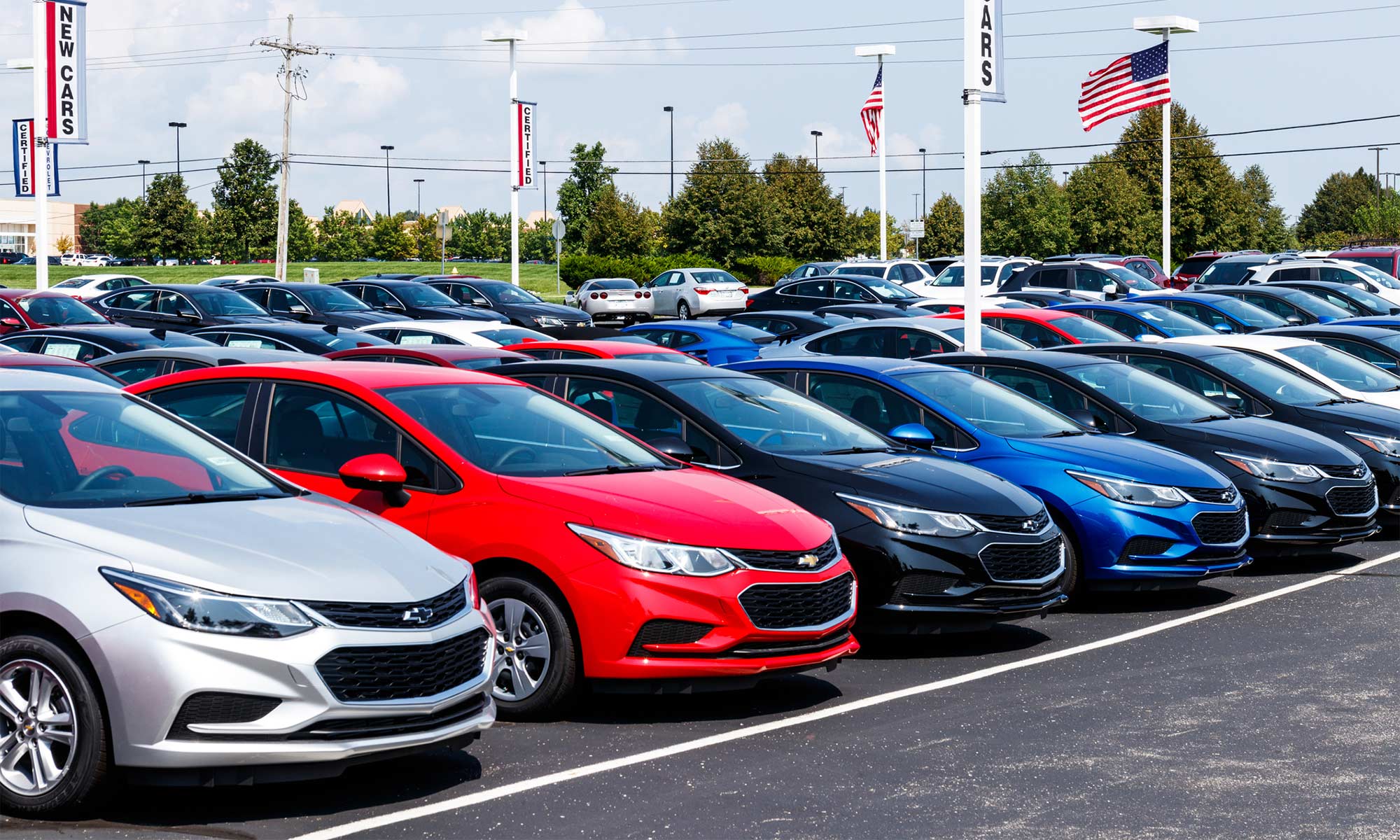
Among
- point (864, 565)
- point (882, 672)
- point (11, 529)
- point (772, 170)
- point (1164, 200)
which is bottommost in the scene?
point (882, 672)

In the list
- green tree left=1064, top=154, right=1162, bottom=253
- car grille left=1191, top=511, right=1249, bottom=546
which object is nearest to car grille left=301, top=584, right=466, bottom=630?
car grille left=1191, top=511, right=1249, bottom=546

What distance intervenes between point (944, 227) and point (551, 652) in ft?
304

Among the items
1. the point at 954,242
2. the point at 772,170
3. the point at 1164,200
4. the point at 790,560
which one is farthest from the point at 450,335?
the point at 954,242

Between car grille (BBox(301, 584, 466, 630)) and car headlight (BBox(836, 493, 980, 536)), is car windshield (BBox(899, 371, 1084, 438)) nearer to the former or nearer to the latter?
car headlight (BBox(836, 493, 980, 536))

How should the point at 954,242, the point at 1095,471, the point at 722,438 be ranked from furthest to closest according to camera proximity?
the point at 954,242, the point at 1095,471, the point at 722,438

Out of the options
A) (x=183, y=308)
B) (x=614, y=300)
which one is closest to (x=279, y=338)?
(x=183, y=308)

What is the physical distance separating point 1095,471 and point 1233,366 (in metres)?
4.63

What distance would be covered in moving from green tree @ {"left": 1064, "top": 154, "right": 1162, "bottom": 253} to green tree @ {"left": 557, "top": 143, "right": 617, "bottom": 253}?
25.1m

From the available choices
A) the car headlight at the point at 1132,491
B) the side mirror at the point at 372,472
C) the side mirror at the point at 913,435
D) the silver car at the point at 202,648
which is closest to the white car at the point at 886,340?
the car headlight at the point at 1132,491

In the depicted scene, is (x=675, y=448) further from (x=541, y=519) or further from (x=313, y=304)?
(x=313, y=304)

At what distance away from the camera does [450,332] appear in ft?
64.5

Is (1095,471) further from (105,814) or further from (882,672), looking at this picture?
(105,814)

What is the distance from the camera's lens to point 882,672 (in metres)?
8.30

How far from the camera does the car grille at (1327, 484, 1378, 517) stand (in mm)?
11461
